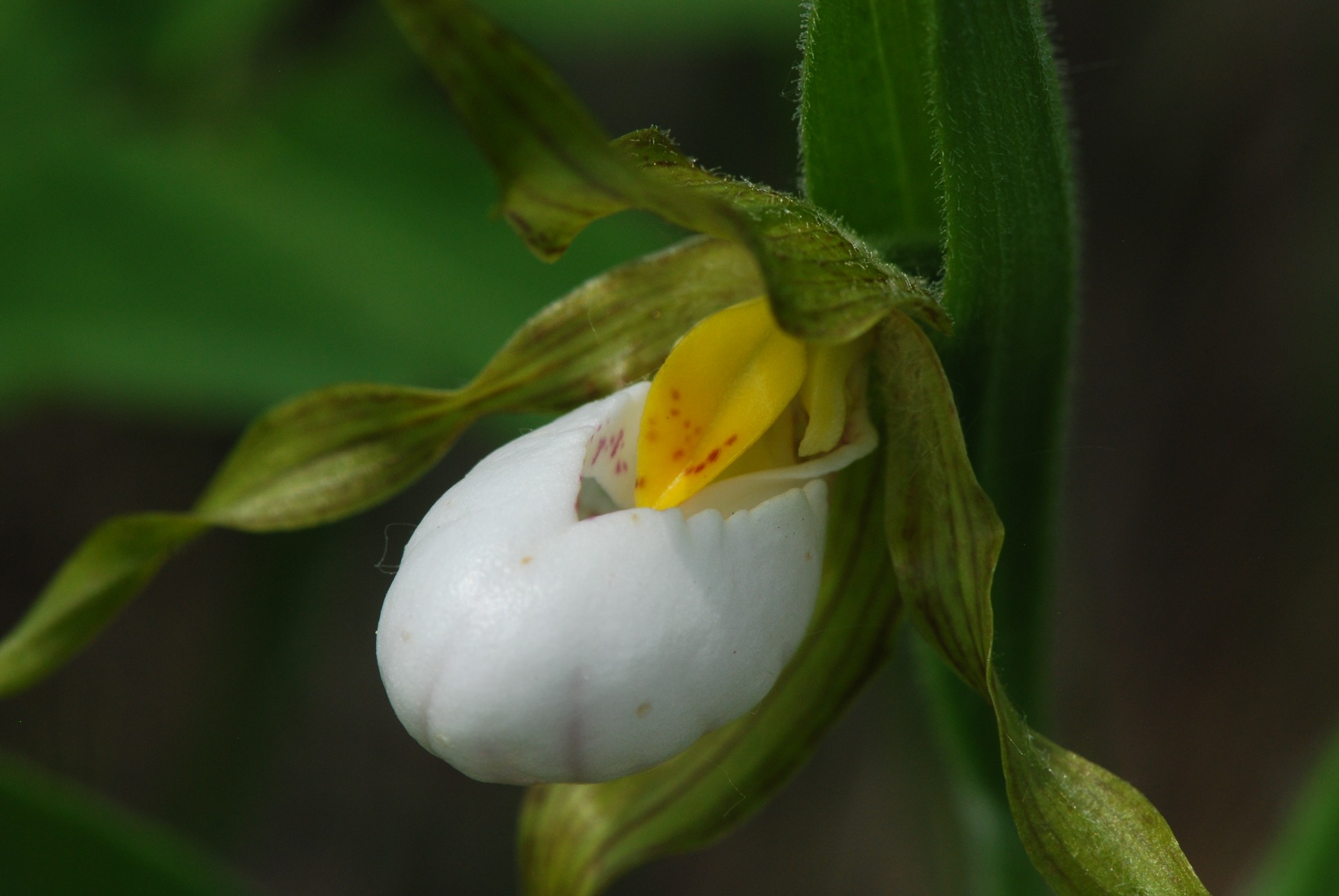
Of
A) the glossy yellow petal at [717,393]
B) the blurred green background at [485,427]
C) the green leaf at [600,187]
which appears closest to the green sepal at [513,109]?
the green leaf at [600,187]

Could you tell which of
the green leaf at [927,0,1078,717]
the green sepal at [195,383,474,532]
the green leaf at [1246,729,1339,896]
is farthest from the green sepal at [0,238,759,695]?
the green leaf at [1246,729,1339,896]

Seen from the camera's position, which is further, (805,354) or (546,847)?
(546,847)

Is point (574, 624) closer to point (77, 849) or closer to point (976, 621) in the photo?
point (976, 621)

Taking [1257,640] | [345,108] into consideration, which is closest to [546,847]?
[345,108]

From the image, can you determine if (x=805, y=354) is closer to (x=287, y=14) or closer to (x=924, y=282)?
(x=924, y=282)

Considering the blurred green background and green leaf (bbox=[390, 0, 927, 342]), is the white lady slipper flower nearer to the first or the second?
green leaf (bbox=[390, 0, 927, 342])
